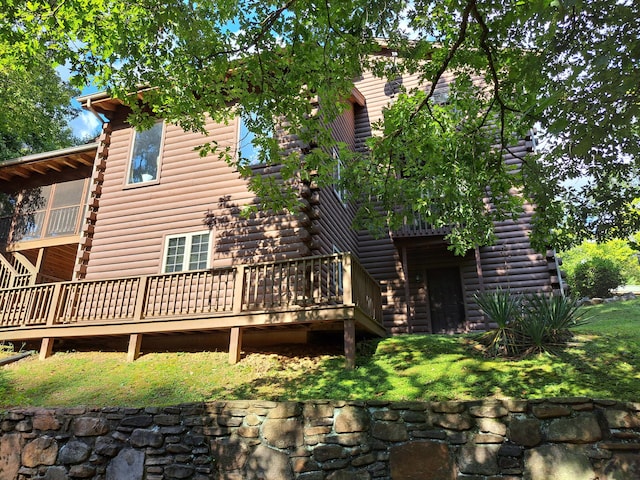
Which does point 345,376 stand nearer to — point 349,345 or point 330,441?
point 349,345

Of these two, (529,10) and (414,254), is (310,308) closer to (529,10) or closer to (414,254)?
→ (529,10)

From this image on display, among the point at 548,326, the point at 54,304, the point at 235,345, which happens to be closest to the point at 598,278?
Result: the point at 548,326

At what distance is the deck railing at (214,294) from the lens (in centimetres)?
881

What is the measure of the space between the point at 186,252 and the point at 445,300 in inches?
340

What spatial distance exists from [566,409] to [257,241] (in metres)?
8.12

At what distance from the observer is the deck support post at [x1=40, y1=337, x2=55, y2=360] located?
10.4 meters

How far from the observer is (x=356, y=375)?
7562 mm

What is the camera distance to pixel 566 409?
475 centimetres

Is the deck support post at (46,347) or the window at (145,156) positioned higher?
the window at (145,156)

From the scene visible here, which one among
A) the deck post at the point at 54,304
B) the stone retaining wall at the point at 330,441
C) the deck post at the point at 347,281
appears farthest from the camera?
the deck post at the point at 54,304

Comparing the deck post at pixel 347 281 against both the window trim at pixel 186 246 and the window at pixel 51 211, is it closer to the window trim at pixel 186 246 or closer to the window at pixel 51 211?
the window trim at pixel 186 246

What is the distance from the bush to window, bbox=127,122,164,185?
18.8 meters

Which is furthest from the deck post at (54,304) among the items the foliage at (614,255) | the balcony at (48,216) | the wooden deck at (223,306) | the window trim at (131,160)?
the foliage at (614,255)

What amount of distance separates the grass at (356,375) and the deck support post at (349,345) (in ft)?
0.50
